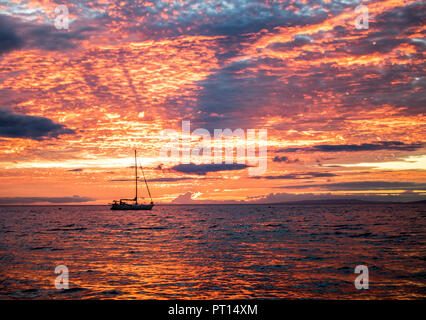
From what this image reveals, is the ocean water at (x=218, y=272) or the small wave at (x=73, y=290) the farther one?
the small wave at (x=73, y=290)

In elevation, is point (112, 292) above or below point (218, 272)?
above

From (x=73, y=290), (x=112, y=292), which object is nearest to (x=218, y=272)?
(x=112, y=292)

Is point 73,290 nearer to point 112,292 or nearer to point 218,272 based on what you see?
point 112,292

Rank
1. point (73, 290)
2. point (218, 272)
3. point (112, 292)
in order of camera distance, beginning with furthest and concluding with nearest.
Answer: point (218, 272) → point (73, 290) → point (112, 292)

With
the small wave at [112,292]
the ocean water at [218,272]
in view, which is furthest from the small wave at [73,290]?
the small wave at [112,292]

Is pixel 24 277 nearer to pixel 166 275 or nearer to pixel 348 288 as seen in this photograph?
pixel 166 275

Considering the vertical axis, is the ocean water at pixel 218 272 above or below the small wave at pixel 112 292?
below

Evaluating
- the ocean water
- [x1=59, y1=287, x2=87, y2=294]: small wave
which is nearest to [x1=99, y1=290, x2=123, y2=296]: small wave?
the ocean water

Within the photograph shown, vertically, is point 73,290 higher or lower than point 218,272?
higher

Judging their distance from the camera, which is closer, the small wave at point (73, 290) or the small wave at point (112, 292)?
the small wave at point (112, 292)

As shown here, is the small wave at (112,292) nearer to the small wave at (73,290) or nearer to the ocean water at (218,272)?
the ocean water at (218,272)

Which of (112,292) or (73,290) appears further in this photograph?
(73,290)

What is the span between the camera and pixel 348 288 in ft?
60.0

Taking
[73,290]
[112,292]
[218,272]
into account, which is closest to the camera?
[112,292]
